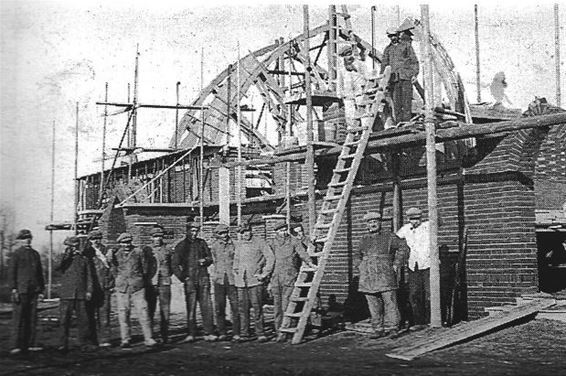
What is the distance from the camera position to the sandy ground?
296 inches

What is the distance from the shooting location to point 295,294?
1017 cm

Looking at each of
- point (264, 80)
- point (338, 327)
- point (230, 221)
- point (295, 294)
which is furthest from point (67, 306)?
point (264, 80)

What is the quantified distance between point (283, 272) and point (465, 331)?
9.01 ft

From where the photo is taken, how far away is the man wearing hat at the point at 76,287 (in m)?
9.80

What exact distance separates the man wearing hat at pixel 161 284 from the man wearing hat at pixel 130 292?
0.31 meters

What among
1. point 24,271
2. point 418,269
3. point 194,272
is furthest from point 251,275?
point 24,271

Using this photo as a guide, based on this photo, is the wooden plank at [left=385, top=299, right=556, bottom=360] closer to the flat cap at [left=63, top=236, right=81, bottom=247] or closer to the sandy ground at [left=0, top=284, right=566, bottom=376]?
the sandy ground at [left=0, top=284, right=566, bottom=376]

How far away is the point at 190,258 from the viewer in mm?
10547

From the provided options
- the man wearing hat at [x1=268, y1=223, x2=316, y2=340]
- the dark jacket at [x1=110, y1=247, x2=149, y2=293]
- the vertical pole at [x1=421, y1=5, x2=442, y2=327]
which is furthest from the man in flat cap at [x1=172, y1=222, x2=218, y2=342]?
the vertical pole at [x1=421, y1=5, x2=442, y2=327]

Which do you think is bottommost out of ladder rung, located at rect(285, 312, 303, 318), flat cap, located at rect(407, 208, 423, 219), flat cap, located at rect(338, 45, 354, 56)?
ladder rung, located at rect(285, 312, 303, 318)

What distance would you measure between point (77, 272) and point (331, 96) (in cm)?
519

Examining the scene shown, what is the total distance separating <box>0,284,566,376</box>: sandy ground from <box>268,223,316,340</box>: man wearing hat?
2.13 feet

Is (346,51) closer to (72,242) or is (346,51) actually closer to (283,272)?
→ (283,272)

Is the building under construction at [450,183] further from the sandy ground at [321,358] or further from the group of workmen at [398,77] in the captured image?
the sandy ground at [321,358]
